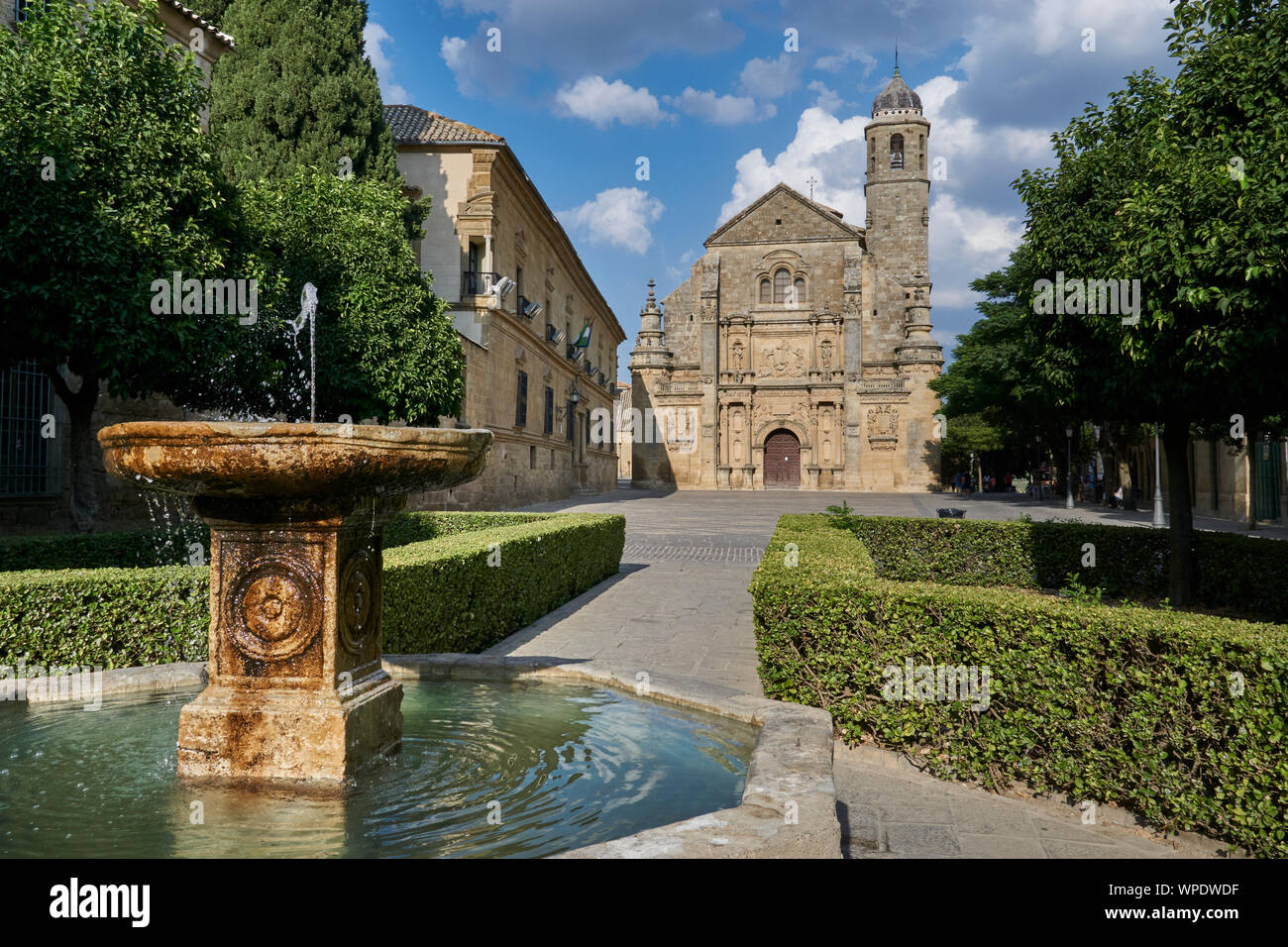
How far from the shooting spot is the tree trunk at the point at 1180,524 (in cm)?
887

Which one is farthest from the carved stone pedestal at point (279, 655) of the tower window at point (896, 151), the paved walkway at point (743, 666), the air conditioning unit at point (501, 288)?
the tower window at point (896, 151)

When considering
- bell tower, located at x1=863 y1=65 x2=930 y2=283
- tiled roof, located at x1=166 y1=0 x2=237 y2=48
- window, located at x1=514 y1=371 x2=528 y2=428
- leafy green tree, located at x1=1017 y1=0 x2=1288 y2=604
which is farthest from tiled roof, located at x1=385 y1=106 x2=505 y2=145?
bell tower, located at x1=863 y1=65 x2=930 y2=283

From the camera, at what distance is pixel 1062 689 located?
4.20 meters

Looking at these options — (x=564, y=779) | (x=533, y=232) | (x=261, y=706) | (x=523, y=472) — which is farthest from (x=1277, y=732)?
(x=533, y=232)

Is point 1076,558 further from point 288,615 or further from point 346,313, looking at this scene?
point 346,313

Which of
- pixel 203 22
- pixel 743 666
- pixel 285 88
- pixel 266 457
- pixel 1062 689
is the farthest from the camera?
pixel 285 88

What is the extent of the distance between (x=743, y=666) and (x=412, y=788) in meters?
4.09

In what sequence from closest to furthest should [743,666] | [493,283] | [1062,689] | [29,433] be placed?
[1062,689], [743,666], [29,433], [493,283]

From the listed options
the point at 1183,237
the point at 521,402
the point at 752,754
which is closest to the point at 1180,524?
the point at 1183,237

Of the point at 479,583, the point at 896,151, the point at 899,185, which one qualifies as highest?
the point at 896,151

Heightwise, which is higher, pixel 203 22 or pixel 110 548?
pixel 203 22

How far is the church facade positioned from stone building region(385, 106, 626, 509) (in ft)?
50.5

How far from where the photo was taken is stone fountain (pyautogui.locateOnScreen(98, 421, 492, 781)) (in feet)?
10.1
